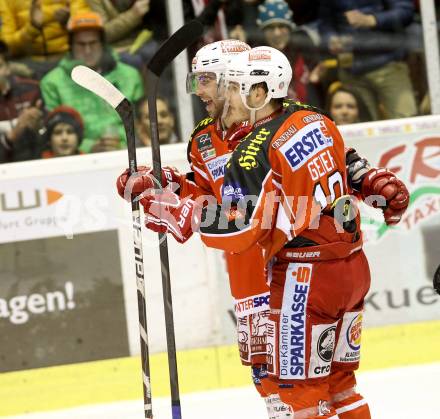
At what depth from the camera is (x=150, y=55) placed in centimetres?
567

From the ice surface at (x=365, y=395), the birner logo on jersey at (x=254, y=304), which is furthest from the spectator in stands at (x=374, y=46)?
the birner logo on jersey at (x=254, y=304)

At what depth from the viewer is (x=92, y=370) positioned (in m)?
5.13

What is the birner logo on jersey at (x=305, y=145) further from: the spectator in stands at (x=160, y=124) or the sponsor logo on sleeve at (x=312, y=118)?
the spectator in stands at (x=160, y=124)

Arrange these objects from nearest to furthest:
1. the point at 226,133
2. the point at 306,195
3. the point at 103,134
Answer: the point at 306,195
the point at 226,133
the point at 103,134

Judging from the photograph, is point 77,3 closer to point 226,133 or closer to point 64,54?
point 64,54

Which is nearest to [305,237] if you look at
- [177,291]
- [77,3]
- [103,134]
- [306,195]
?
[306,195]

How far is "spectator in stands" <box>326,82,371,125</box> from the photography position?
563 centimetres

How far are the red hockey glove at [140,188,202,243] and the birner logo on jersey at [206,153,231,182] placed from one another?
1.23 ft

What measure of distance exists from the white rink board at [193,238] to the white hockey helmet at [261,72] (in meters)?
1.56

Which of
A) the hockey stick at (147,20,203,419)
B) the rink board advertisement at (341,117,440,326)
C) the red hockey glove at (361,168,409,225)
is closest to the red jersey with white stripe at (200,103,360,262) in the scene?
the red hockey glove at (361,168,409,225)

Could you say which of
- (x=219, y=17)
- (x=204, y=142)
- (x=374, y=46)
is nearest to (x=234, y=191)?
(x=204, y=142)

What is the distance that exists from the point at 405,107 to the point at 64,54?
69.2 inches

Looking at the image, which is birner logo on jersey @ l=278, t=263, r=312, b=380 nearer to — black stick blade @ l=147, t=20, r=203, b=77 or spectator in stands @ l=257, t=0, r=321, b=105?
black stick blade @ l=147, t=20, r=203, b=77

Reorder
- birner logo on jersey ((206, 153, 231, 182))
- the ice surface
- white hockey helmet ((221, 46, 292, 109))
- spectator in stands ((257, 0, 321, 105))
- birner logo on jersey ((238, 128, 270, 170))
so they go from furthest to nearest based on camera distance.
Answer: spectator in stands ((257, 0, 321, 105)), the ice surface, birner logo on jersey ((206, 153, 231, 182)), white hockey helmet ((221, 46, 292, 109)), birner logo on jersey ((238, 128, 270, 170))
